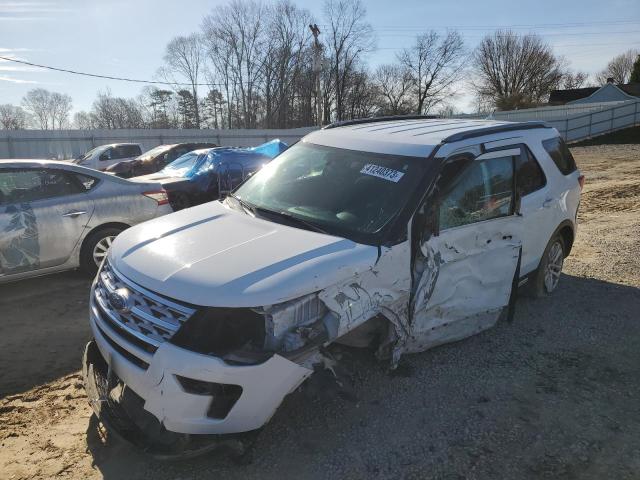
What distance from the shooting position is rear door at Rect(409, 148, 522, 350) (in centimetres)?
331

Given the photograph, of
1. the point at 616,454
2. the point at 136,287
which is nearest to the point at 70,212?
the point at 136,287

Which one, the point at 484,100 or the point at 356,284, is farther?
the point at 484,100

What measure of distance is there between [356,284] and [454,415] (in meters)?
1.17

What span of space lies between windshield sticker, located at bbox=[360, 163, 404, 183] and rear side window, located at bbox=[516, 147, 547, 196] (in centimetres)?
139

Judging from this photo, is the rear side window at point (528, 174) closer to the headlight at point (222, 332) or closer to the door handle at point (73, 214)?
the headlight at point (222, 332)

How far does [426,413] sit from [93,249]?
14.3 ft

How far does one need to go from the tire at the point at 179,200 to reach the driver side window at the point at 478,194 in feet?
17.6

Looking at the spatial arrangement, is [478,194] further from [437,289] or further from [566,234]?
[566,234]

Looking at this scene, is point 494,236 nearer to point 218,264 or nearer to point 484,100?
point 218,264

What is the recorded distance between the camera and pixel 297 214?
3.38 metres

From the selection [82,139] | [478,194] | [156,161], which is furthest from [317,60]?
[478,194]

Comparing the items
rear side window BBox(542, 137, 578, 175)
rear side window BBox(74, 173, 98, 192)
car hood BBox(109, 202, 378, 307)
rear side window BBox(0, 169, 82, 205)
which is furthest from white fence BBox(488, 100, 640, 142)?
car hood BBox(109, 202, 378, 307)

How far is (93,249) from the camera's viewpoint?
18.5ft

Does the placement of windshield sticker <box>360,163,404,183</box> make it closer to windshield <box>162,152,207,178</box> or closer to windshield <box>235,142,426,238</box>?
windshield <box>235,142,426,238</box>
